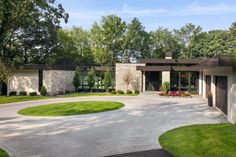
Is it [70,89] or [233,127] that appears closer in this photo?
[233,127]

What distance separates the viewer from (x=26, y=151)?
12.6m

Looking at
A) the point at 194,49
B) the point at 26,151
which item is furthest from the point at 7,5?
the point at 194,49

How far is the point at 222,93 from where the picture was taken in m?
22.3

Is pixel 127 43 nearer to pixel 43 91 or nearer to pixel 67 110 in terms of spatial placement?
pixel 43 91

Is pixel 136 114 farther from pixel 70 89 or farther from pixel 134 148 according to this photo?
pixel 70 89

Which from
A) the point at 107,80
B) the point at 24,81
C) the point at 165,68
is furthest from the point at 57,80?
the point at 165,68

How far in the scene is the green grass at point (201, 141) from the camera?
38.1ft

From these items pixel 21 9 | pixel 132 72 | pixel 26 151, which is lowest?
pixel 26 151

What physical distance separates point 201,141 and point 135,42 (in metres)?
56.2

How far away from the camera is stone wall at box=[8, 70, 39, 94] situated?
41.0 meters

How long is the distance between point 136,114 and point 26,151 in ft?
36.8

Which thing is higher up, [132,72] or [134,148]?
[132,72]

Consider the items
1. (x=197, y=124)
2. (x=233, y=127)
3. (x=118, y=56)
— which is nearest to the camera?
(x=233, y=127)

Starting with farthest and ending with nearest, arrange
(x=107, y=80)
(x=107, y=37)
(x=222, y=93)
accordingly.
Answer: (x=107, y=37), (x=107, y=80), (x=222, y=93)
